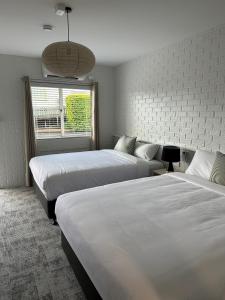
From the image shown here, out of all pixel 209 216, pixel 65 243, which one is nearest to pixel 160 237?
pixel 209 216

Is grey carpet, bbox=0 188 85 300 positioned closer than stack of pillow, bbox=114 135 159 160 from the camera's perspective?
Yes

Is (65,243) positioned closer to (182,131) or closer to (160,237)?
(160,237)

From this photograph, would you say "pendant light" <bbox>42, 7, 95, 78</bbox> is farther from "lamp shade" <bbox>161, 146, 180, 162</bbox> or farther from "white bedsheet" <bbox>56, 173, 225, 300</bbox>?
"lamp shade" <bbox>161, 146, 180, 162</bbox>

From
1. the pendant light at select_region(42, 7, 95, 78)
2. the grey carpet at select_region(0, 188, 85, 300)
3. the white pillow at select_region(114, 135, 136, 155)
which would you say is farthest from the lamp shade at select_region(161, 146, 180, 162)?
the grey carpet at select_region(0, 188, 85, 300)

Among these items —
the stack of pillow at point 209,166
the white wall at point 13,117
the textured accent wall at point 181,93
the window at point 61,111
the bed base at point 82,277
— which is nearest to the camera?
the bed base at point 82,277

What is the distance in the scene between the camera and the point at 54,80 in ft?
14.1

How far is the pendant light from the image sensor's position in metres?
1.89

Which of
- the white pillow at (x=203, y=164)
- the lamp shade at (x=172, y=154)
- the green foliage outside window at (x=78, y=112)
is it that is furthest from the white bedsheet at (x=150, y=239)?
the green foliage outside window at (x=78, y=112)

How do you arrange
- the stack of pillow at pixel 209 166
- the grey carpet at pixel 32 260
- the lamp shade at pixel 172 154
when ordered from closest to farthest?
the grey carpet at pixel 32 260, the stack of pillow at pixel 209 166, the lamp shade at pixel 172 154

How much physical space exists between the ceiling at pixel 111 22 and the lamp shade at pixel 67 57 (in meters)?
0.51

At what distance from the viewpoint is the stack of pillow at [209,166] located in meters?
2.31

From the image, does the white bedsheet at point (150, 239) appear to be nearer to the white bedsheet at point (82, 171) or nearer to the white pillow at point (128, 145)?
the white bedsheet at point (82, 171)

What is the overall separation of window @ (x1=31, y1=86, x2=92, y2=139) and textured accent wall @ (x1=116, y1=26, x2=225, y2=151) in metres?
0.96

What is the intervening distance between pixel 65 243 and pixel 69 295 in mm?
474
